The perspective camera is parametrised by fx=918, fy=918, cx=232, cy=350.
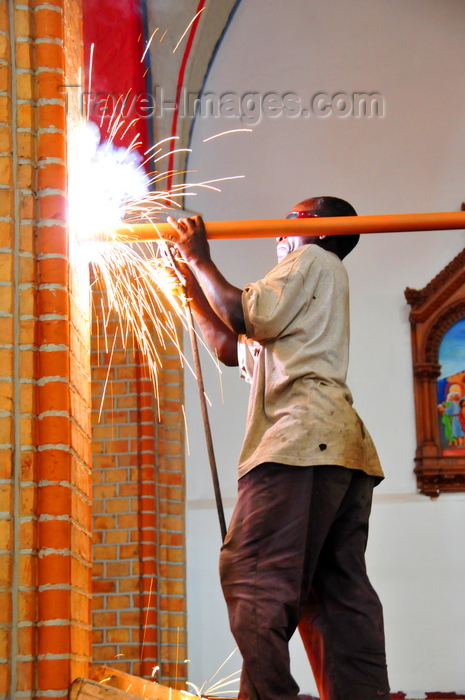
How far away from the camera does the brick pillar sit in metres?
2.20

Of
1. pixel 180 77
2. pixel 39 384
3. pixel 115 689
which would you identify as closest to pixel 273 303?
pixel 39 384

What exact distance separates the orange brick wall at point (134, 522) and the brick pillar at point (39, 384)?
8.18 ft

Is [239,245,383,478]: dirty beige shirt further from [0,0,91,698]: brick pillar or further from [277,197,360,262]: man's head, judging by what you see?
[0,0,91,698]: brick pillar

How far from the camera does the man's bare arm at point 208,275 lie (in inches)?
94.7

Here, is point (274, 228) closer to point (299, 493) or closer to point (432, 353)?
point (299, 493)

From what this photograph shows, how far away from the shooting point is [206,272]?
8.20 ft

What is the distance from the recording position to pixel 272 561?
226 centimetres

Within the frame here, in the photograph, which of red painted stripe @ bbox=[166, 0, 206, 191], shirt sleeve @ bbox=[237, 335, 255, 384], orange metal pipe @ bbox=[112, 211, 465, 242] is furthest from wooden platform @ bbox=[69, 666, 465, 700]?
red painted stripe @ bbox=[166, 0, 206, 191]

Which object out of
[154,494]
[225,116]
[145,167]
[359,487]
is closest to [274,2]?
[225,116]

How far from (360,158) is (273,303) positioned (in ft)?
12.5

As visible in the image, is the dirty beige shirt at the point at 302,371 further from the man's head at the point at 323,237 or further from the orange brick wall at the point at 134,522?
the orange brick wall at the point at 134,522

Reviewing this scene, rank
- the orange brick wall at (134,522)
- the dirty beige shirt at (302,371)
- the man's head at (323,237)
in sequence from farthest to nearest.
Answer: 1. the orange brick wall at (134,522)
2. the man's head at (323,237)
3. the dirty beige shirt at (302,371)

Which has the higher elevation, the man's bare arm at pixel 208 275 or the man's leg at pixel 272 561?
the man's bare arm at pixel 208 275

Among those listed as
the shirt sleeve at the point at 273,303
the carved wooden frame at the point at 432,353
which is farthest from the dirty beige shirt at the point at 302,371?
the carved wooden frame at the point at 432,353
